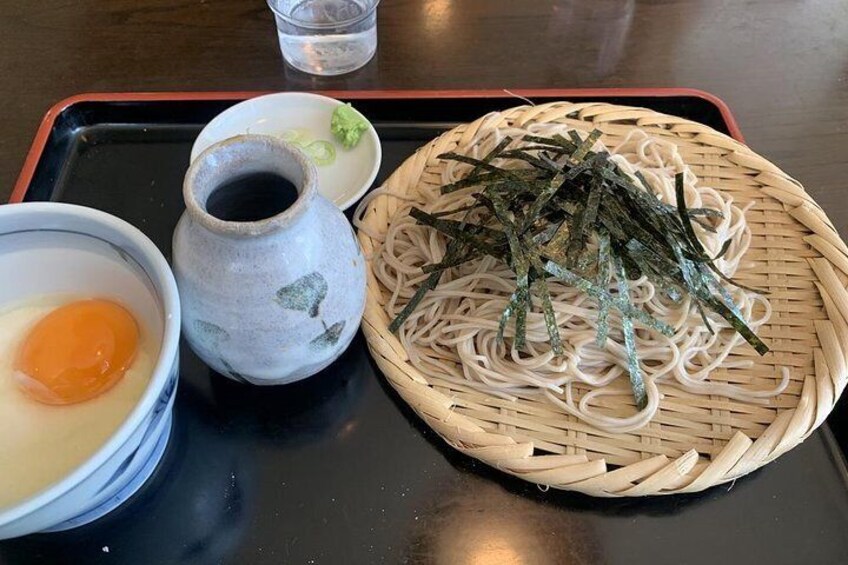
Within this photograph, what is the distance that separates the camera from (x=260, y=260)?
0.99 metres

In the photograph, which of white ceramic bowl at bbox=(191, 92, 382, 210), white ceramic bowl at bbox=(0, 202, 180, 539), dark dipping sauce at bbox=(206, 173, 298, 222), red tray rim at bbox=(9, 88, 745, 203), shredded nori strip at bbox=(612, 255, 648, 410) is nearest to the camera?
white ceramic bowl at bbox=(0, 202, 180, 539)

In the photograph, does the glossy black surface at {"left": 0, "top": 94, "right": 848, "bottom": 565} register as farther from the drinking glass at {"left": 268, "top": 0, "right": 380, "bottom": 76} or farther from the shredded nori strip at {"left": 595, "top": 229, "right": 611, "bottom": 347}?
the drinking glass at {"left": 268, "top": 0, "right": 380, "bottom": 76}

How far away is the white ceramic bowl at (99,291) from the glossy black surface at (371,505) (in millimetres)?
70

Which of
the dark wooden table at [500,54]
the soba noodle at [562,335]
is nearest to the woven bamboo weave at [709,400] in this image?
the soba noodle at [562,335]

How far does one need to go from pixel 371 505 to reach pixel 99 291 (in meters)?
0.56

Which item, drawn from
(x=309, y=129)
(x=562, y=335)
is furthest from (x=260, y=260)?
(x=309, y=129)

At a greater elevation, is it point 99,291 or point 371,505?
point 99,291

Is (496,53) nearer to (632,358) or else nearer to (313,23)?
(313,23)

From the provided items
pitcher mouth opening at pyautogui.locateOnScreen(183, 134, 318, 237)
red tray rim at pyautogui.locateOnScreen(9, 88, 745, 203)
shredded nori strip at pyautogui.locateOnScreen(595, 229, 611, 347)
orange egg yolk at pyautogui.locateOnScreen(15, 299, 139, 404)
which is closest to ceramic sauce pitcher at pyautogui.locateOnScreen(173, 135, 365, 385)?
pitcher mouth opening at pyautogui.locateOnScreen(183, 134, 318, 237)

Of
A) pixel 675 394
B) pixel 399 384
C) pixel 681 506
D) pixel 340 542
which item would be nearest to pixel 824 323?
pixel 675 394

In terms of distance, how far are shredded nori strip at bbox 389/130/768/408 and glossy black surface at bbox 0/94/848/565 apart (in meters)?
0.20

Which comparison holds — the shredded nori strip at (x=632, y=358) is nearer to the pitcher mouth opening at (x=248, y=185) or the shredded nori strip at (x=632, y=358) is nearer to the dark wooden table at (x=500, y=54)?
the pitcher mouth opening at (x=248, y=185)

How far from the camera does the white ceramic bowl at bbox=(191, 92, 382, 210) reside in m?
1.55

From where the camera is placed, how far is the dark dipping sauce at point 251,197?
1.05m
